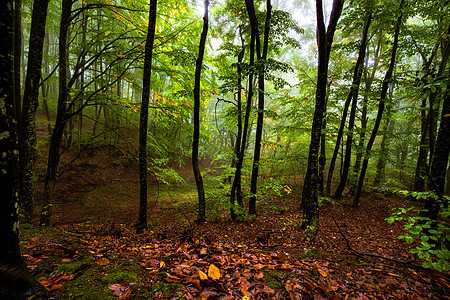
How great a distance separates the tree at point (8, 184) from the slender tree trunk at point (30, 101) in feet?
17.4

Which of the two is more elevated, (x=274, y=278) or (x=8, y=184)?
(x=8, y=184)

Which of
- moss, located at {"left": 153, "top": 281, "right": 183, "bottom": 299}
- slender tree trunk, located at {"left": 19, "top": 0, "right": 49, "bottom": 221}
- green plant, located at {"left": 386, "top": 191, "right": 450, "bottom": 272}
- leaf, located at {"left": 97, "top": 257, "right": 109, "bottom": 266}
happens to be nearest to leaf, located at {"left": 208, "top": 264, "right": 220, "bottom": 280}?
moss, located at {"left": 153, "top": 281, "right": 183, "bottom": 299}

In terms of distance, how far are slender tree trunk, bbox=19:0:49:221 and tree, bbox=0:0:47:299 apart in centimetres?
530

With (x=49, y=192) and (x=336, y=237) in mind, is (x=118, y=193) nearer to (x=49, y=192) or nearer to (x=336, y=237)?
(x=49, y=192)

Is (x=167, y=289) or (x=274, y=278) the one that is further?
(x=274, y=278)

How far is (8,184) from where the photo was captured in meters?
1.52

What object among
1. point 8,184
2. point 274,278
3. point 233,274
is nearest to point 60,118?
point 8,184

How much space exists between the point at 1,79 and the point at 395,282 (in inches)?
208

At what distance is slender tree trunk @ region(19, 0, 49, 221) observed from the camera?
5.12 meters

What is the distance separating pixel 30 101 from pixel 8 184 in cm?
566

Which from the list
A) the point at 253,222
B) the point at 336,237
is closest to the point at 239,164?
the point at 253,222

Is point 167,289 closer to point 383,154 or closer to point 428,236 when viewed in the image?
point 428,236

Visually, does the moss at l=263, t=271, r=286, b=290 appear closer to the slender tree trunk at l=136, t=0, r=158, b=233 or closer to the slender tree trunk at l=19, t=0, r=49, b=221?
the slender tree trunk at l=136, t=0, r=158, b=233

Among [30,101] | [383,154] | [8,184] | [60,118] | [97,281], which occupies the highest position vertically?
[30,101]
